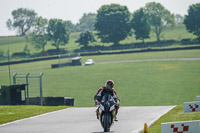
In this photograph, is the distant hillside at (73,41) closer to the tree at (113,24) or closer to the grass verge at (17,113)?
the tree at (113,24)

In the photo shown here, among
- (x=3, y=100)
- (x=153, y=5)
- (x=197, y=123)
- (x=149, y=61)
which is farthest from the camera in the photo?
(x=153, y=5)

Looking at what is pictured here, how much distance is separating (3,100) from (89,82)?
2651 centimetres

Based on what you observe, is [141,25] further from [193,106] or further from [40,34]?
[193,106]

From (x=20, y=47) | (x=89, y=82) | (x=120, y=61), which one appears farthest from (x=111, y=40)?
(x=89, y=82)

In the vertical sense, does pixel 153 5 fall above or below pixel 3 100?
above

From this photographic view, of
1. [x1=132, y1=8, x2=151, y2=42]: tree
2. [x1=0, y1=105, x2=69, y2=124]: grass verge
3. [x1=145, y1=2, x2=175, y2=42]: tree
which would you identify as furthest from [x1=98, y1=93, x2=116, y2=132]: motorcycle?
[x1=145, y1=2, x2=175, y2=42]: tree

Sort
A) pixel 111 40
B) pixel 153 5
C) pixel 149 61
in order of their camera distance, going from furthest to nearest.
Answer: pixel 153 5 → pixel 111 40 → pixel 149 61

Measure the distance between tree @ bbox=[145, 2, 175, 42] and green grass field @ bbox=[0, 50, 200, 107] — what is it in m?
53.2

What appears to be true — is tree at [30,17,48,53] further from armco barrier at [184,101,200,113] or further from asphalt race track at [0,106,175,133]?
armco barrier at [184,101,200,113]

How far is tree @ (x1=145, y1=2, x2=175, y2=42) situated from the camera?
5290 inches

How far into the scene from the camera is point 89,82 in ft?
181

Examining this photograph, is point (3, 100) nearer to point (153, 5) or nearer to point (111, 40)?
point (111, 40)

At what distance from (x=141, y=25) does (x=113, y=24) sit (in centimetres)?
855

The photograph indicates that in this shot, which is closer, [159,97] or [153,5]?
[159,97]
